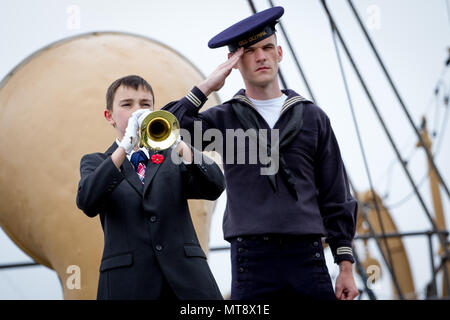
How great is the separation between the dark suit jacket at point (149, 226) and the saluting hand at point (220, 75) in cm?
44

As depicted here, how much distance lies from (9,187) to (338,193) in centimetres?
346

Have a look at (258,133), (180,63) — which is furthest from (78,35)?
(258,133)

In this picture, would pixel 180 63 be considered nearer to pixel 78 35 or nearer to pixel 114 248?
pixel 78 35

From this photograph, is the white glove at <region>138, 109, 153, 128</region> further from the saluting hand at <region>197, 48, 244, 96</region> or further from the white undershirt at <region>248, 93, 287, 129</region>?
the white undershirt at <region>248, 93, 287, 129</region>

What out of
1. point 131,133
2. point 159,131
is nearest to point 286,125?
point 159,131

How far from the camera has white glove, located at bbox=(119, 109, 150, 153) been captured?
311 cm

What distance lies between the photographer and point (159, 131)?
10.4 feet

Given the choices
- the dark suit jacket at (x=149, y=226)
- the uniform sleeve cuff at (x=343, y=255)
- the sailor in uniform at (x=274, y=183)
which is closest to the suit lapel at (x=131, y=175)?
the dark suit jacket at (x=149, y=226)

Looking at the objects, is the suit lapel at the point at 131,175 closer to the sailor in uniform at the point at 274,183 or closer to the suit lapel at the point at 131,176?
the suit lapel at the point at 131,176

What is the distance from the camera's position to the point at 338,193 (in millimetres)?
3453

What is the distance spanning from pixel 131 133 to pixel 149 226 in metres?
0.43

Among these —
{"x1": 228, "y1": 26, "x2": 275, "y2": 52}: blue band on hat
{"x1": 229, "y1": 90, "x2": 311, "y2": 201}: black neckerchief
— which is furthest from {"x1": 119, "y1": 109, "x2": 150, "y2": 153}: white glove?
{"x1": 228, "y1": 26, "x2": 275, "y2": 52}: blue band on hat
